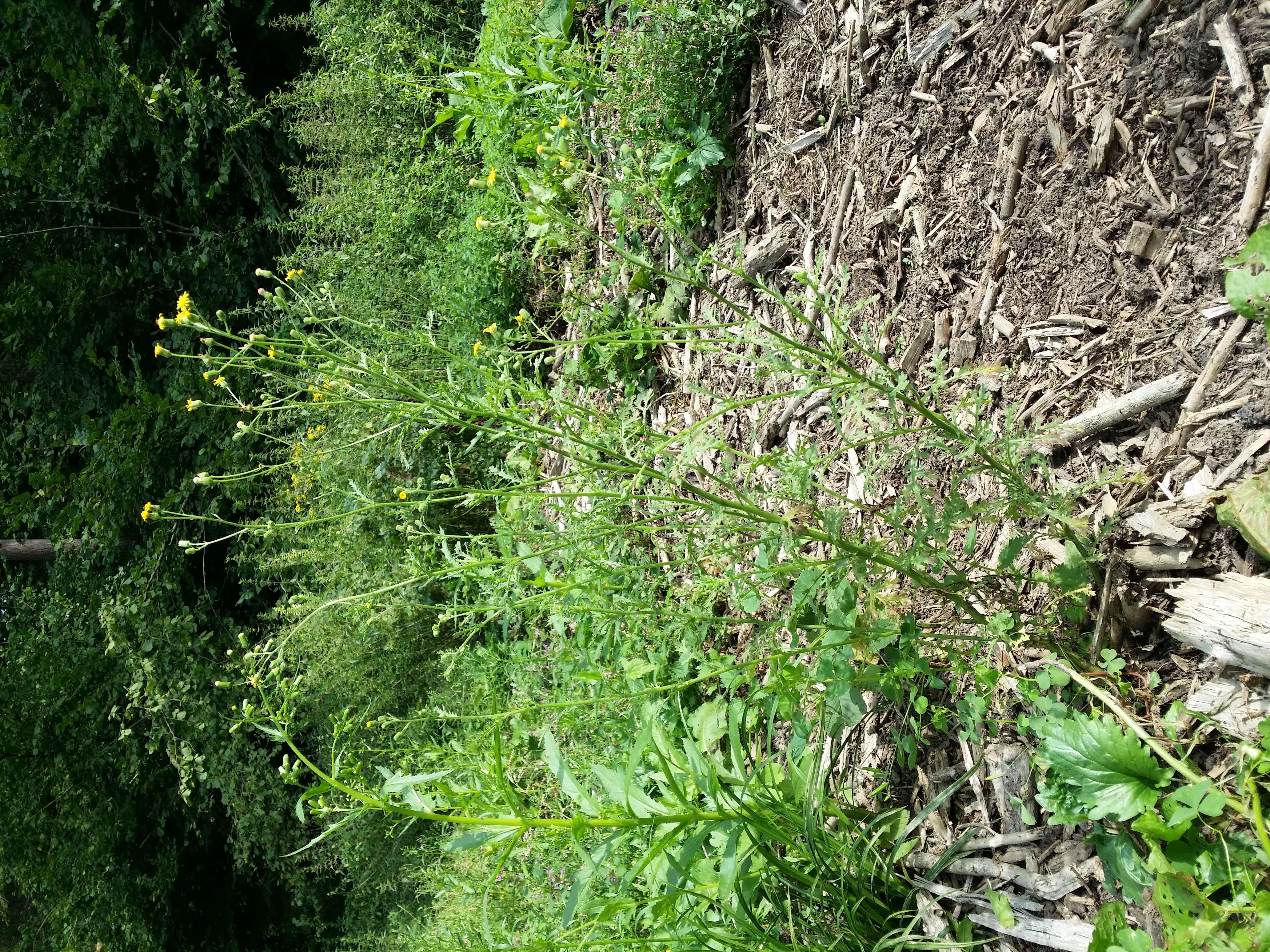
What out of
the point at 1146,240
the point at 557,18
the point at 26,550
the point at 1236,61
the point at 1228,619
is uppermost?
the point at 557,18

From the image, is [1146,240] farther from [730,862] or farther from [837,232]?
[730,862]

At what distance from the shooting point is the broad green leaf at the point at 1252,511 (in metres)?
1.26

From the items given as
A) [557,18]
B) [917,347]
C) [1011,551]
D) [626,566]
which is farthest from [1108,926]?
[557,18]

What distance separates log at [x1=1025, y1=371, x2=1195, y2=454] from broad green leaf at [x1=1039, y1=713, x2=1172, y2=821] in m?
0.52

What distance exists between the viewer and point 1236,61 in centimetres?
144

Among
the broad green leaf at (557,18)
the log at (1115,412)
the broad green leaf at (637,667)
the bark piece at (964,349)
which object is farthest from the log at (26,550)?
the log at (1115,412)

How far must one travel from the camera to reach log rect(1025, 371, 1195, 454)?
1492 mm

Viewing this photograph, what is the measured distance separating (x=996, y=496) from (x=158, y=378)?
17.2 ft

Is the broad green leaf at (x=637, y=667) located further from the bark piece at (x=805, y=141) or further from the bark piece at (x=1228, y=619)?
the bark piece at (x=805, y=141)

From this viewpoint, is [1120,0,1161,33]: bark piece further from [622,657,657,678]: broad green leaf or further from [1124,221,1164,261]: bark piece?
[622,657,657,678]: broad green leaf

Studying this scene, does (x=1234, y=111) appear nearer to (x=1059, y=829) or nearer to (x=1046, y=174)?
(x=1046, y=174)

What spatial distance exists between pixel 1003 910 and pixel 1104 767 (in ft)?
1.45

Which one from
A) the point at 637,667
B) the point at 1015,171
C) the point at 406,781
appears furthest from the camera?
the point at 637,667

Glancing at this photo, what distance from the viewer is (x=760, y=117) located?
8.38ft
